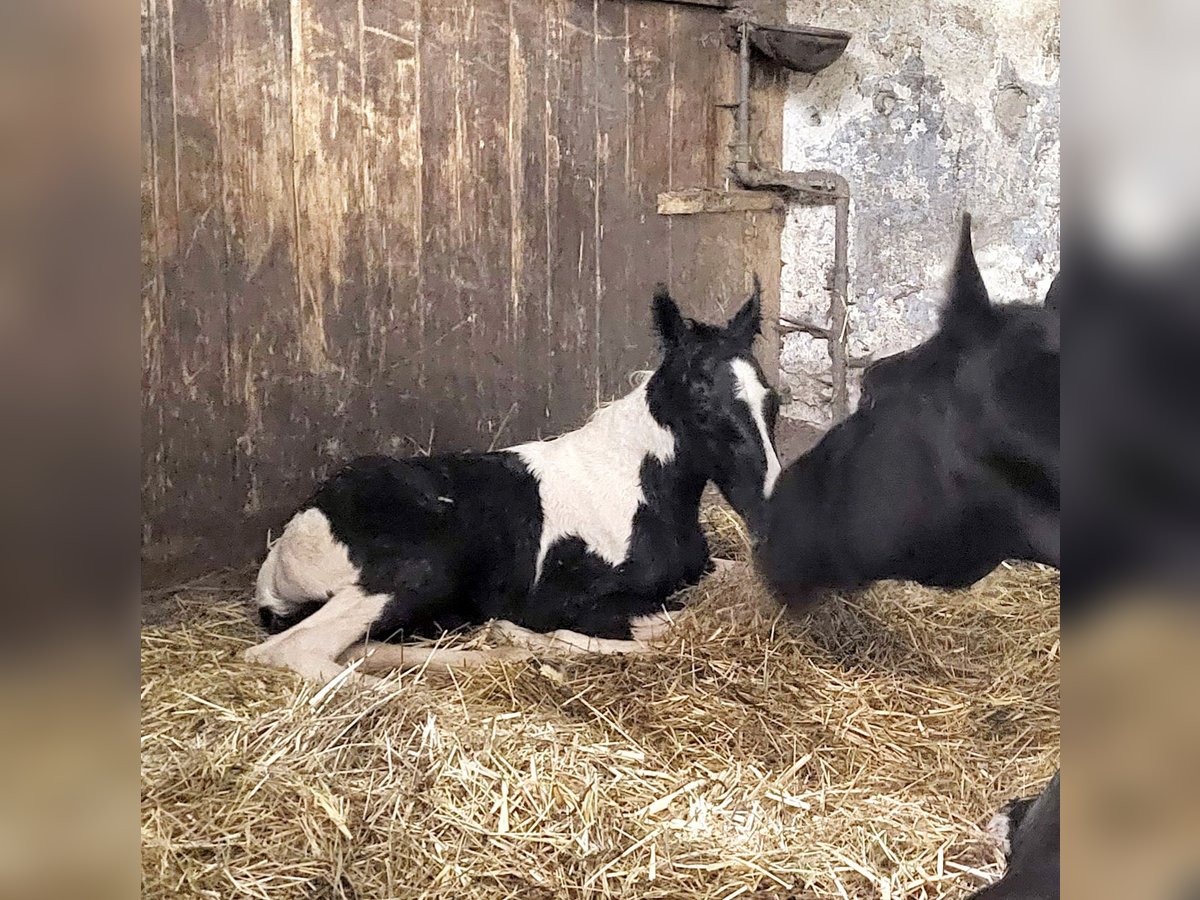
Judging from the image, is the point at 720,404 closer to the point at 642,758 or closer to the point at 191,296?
the point at 642,758

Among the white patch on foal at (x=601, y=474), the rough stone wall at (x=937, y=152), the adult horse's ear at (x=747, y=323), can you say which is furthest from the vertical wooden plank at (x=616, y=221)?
the rough stone wall at (x=937, y=152)

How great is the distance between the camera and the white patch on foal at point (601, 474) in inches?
106

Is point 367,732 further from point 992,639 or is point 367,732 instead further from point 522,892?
point 992,639

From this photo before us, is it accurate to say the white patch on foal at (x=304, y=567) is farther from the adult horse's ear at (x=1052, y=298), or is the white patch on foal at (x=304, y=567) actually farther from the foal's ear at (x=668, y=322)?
the adult horse's ear at (x=1052, y=298)

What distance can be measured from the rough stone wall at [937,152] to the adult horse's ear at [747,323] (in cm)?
17

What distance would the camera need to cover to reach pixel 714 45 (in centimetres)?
281

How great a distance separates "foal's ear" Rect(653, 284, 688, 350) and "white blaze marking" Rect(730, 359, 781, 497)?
0.15 metres

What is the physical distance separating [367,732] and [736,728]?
0.77m

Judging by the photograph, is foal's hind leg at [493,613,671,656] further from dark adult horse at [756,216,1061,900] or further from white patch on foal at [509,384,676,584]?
dark adult horse at [756,216,1061,900]

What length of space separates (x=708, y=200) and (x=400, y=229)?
2.54 feet

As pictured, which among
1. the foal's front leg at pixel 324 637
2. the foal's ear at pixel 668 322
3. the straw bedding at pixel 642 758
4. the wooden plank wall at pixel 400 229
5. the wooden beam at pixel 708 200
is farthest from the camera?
the wooden beam at pixel 708 200
